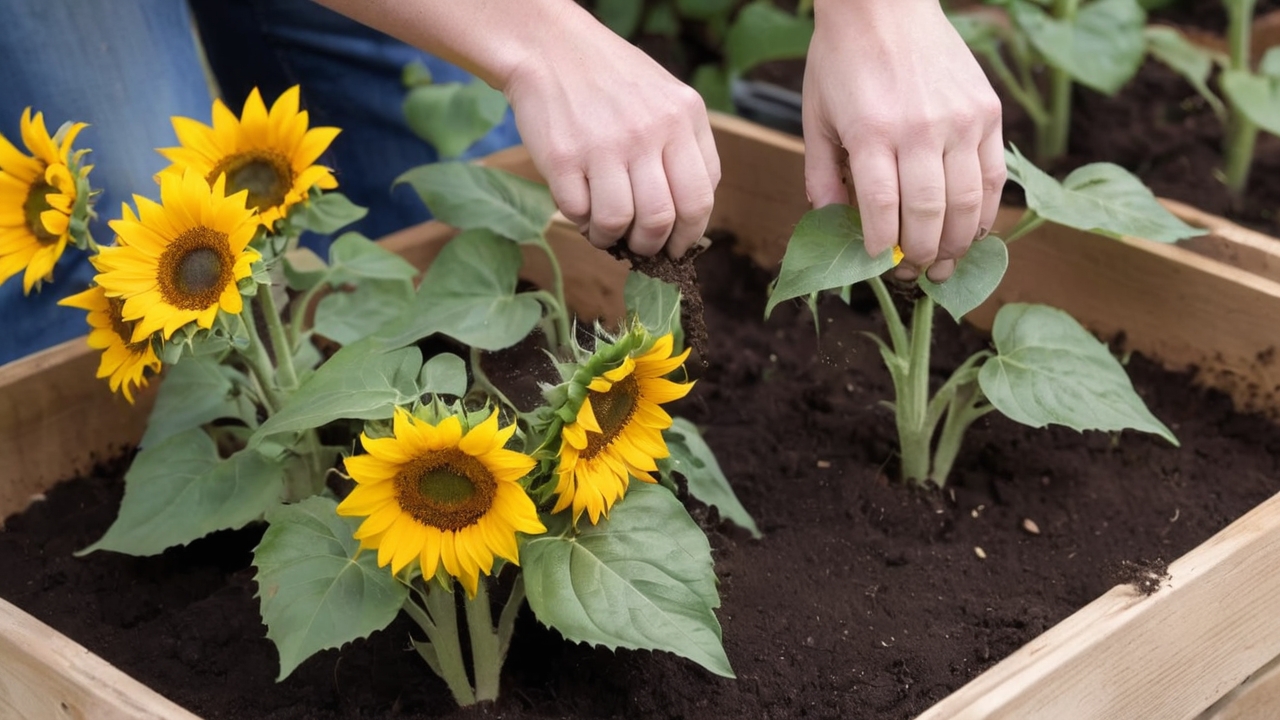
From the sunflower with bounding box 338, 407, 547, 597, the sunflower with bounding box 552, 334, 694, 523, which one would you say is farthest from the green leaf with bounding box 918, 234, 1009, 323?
the sunflower with bounding box 338, 407, 547, 597

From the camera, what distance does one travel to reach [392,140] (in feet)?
5.79

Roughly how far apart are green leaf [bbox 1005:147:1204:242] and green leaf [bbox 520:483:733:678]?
1.40 ft

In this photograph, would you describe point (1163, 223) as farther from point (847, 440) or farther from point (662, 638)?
point (662, 638)

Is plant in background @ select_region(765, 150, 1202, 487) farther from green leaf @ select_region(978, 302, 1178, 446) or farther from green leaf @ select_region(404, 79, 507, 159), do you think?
green leaf @ select_region(404, 79, 507, 159)

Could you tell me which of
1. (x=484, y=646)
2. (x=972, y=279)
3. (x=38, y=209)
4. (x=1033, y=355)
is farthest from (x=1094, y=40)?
(x=38, y=209)

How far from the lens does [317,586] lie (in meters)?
0.89

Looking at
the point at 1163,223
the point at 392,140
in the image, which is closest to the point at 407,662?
the point at 1163,223

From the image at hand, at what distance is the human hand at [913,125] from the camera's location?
3.01 ft

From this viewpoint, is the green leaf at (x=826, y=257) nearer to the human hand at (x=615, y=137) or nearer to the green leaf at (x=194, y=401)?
the human hand at (x=615, y=137)

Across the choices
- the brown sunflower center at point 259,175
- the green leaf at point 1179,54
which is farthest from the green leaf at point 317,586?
the green leaf at point 1179,54

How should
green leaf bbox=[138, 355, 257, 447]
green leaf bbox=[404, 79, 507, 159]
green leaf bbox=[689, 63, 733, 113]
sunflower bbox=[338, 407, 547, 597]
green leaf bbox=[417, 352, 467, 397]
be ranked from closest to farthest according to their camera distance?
sunflower bbox=[338, 407, 547, 597] < green leaf bbox=[417, 352, 467, 397] < green leaf bbox=[138, 355, 257, 447] < green leaf bbox=[404, 79, 507, 159] < green leaf bbox=[689, 63, 733, 113]

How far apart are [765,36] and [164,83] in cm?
85

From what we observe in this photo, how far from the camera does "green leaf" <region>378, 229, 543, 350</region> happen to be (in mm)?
1091

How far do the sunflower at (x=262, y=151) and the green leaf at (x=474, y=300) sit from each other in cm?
14
